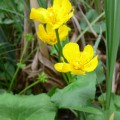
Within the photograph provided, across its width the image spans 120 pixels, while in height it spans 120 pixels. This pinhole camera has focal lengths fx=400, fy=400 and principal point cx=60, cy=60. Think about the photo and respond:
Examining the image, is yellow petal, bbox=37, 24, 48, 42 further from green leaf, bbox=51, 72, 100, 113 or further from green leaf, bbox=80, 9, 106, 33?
green leaf, bbox=80, 9, 106, 33

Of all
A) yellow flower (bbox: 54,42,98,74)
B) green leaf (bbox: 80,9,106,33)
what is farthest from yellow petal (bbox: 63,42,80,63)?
green leaf (bbox: 80,9,106,33)

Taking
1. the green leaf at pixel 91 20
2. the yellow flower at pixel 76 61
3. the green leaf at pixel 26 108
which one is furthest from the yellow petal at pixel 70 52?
the green leaf at pixel 91 20

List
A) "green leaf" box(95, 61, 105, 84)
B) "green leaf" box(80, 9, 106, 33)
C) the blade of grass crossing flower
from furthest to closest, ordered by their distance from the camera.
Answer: "green leaf" box(80, 9, 106, 33) → "green leaf" box(95, 61, 105, 84) → the blade of grass crossing flower

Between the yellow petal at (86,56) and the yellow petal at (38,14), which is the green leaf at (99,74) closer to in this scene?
the yellow petal at (86,56)

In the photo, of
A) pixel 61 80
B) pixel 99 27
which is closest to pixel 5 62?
pixel 61 80

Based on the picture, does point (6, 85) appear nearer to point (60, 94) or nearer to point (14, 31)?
point (14, 31)

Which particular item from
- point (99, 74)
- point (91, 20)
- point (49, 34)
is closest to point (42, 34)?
point (49, 34)

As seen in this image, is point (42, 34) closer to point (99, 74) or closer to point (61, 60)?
point (61, 60)
